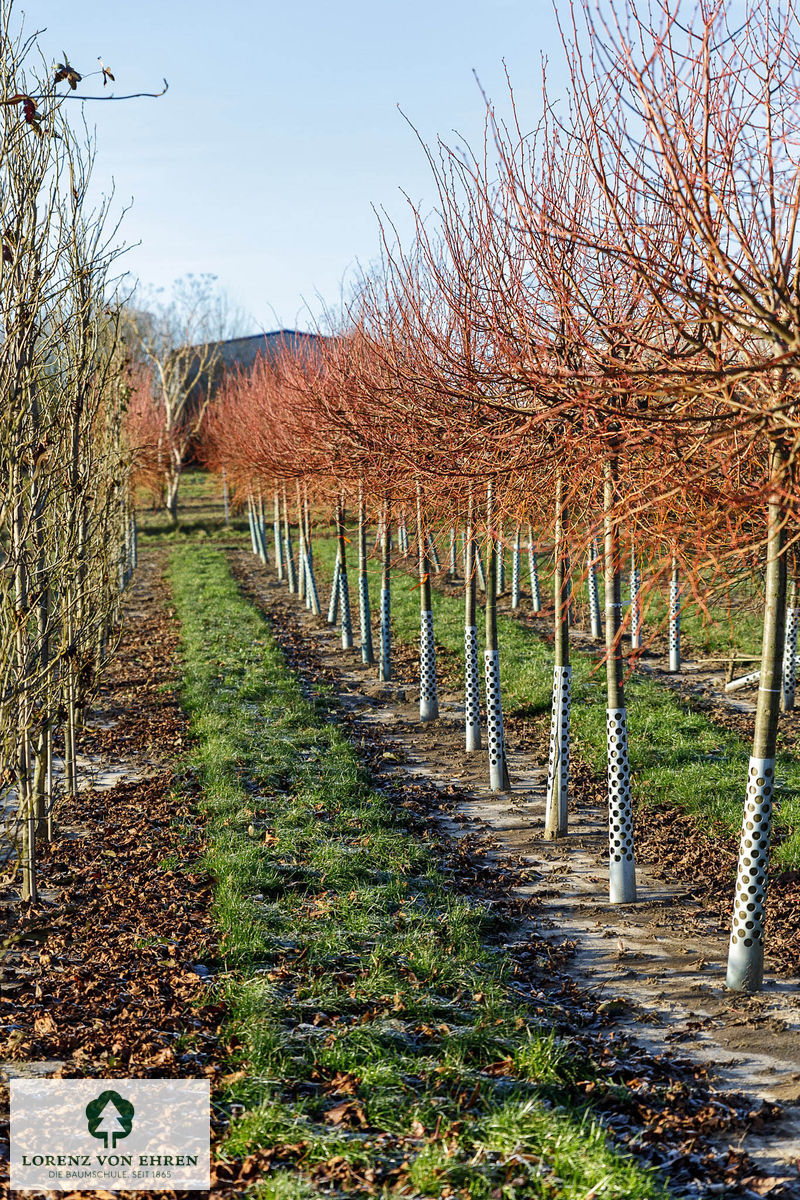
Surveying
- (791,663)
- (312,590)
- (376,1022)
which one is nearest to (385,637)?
(791,663)

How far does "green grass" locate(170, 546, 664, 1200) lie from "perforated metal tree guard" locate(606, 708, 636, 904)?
0.97 meters

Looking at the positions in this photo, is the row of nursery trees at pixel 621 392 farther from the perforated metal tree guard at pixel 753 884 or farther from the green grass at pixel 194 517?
the green grass at pixel 194 517

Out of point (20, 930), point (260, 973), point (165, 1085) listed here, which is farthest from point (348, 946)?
point (20, 930)

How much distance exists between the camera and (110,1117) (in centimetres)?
377

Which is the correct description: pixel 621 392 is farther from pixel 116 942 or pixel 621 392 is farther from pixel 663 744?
pixel 663 744

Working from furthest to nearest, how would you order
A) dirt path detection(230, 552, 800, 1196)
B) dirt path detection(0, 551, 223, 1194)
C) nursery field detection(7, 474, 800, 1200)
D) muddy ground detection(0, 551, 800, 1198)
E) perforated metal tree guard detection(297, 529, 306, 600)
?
perforated metal tree guard detection(297, 529, 306, 600) < dirt path detection(230, 552, 800, 1196) < dirt path detection(0, 551, 223, 1194) < muddy ground detection(0, 551, 800, 1198) < nursery field detection(7, 474, 800, 1200)

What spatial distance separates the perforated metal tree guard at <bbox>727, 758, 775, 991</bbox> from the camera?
5074mm

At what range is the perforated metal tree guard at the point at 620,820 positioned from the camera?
6.38 m

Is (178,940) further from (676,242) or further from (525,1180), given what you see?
(676,242)

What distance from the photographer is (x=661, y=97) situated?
4.36 metres

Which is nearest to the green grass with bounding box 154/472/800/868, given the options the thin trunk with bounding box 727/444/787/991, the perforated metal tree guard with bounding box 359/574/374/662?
the thin trunk with bounding box 727/444/787/991

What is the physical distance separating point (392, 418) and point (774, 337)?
4933 millimetres

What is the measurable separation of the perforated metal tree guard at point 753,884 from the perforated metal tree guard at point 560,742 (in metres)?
2.35

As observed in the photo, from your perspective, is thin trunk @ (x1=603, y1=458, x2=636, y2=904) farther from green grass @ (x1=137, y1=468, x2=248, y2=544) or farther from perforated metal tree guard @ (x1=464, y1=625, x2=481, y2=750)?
green grass @ (x1=137, y1=468, x2=248, y2=544)
